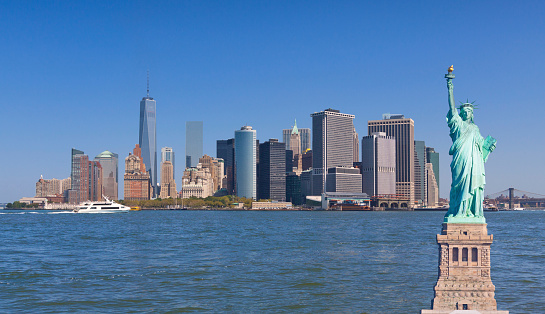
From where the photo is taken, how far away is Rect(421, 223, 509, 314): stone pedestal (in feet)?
70.9

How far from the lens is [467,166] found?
23.1 m

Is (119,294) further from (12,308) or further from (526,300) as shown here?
(526,300)

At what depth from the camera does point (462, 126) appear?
23.3 m

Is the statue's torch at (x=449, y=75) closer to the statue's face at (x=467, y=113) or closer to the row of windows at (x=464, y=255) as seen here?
the statue's face at (x=467, y=113)

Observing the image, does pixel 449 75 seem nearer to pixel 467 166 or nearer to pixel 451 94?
pixel 451 94

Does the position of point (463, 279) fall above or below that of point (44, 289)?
above

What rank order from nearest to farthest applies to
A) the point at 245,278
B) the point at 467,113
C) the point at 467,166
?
the point at 467,166
the point at 467,113
the point at 245,278

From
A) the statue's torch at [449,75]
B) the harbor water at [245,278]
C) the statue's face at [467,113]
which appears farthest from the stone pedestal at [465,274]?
the harbor water at [245,278]

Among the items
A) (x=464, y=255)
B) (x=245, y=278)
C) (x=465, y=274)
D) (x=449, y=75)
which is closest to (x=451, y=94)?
(x=449, y=75)

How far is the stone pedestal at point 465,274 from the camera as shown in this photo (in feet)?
70.9

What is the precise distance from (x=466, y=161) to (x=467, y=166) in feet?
0.71

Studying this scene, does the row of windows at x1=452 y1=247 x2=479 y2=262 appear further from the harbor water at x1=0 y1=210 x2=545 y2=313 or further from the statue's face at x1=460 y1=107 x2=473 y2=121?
the harbor water at x1=0 y1=210 x2=545 y2=313

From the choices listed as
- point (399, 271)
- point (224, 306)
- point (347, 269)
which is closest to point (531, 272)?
point (399, 271)

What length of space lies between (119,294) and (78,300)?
284 centimetres
